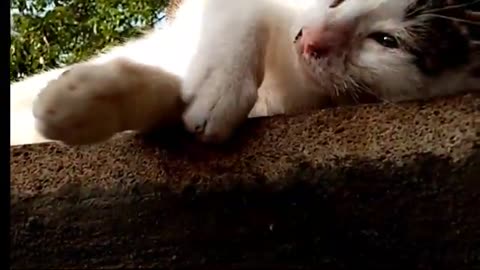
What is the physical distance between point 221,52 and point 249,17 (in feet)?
0.29

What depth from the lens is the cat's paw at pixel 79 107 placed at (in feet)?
2.51

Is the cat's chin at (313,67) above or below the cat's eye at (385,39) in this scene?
below

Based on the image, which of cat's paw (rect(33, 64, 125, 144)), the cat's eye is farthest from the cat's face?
cat's paw (rect(33, 64, 125, 144))

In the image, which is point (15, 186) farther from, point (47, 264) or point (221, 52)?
point (221, 52)

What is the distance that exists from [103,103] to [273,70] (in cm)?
32

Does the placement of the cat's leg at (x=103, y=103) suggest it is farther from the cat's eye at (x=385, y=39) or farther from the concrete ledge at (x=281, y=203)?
the cat's eye at (x=385, y=39)

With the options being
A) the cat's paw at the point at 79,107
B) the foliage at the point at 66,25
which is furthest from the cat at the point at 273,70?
the foliage at the point at 66,25

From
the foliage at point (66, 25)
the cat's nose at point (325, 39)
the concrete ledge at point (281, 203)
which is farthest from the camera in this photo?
the foliage at point (66, 25)

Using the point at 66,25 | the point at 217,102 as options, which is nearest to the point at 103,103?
the point at 217,102

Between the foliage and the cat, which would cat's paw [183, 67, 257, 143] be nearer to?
the cat

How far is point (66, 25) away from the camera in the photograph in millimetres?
3574

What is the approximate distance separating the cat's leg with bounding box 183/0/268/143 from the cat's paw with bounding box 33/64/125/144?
84mm

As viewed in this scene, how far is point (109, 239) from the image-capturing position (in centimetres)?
77

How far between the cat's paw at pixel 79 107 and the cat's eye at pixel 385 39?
0.33m
